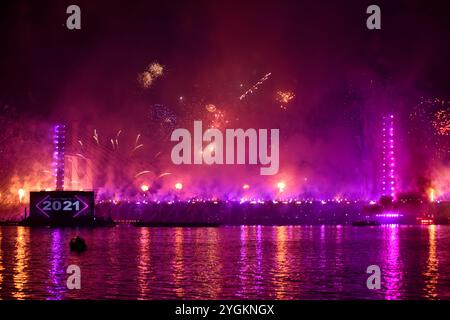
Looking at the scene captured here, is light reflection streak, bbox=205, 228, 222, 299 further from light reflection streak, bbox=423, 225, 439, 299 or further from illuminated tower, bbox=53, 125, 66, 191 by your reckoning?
illuminated tower, bbox=53, 125, 66, 191

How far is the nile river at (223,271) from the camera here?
39.5 meters

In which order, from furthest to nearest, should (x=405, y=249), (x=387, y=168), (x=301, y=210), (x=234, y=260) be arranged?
(x=301, y=210) → (x=387, y=168) → (x=405, y=249) → (x=234, y=260)

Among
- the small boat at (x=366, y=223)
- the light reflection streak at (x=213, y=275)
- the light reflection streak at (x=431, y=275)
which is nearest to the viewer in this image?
the light reflection streak at (x=431, y=275)

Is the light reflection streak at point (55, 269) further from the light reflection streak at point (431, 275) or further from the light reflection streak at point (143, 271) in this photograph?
the light reflection streak at point (431, 275)

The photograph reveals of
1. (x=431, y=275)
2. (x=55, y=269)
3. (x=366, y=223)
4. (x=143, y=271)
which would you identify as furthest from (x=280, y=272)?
(x=366, y=223)

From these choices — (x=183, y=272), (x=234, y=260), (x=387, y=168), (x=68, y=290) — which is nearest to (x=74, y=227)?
(x=387, y=168)

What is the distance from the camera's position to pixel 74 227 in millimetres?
115562

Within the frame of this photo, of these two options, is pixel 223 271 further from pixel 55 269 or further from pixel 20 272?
pixel 20 272

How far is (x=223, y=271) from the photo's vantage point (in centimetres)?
5047

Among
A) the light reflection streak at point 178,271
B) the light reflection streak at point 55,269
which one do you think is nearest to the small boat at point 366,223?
the light reflection streak at point 55,269

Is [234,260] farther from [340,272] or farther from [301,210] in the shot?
[301,210]

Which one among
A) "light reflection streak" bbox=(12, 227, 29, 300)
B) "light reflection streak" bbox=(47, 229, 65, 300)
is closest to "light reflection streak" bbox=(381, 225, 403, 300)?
"light reflection streak" bbox=(47, 229, 65, 300)

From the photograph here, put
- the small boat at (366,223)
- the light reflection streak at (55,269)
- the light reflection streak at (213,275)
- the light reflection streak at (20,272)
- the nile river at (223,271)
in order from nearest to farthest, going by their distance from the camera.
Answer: the light reflection streak at (20,272), the light reflection streak at (55,269), the nile river at (223,271), the light reflection streak at (213,275), the small boat at (366,223)
